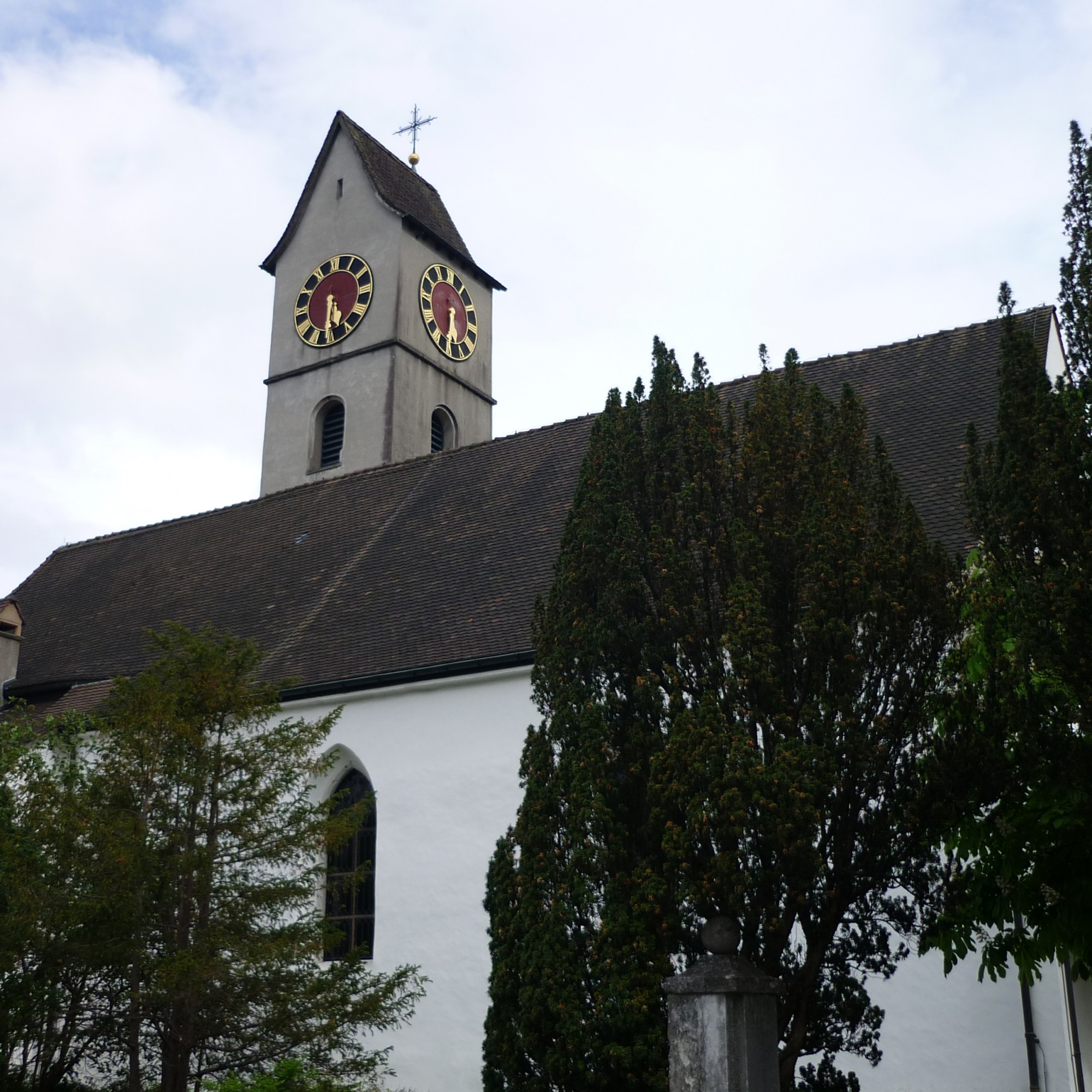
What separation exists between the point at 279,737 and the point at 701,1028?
5.36m

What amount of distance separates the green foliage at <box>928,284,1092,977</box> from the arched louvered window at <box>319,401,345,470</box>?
905 inches

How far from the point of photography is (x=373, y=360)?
29609 millimetres

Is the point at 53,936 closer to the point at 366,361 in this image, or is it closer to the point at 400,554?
the point at 400,554

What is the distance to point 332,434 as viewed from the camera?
2991 cm

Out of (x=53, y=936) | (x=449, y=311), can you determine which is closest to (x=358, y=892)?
(x=53, y=936)

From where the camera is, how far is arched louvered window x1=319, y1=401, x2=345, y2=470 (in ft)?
97.1

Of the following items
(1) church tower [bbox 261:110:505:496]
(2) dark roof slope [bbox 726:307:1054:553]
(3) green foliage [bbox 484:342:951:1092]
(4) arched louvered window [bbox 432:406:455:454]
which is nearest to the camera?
(3) green foliage [bbox 484:342:951:1092]

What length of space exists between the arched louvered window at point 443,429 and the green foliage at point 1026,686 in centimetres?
2336

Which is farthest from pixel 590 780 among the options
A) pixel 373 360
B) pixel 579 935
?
pixel 373 360

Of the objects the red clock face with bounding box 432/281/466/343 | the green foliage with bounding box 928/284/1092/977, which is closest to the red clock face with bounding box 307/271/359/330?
the red clock face with bounding box 432/281/466/343

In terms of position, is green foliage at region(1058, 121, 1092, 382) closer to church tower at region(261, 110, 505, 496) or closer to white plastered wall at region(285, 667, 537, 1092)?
white plastered wall at region(285, 667, 537, 1092)

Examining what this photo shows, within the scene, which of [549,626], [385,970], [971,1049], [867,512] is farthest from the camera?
[385,970]

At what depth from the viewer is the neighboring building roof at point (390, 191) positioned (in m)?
31.9

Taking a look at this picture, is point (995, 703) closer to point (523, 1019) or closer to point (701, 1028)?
point (701, 1028)
